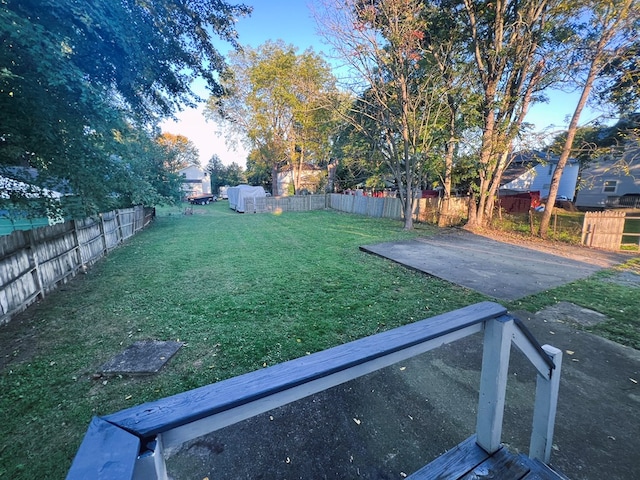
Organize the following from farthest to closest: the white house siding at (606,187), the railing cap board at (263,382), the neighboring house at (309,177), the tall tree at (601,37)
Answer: the neighboring house at (309,177)
the white house siding at (606,187)
the tall tree at (601,37)
the railing cap board at (263,382)

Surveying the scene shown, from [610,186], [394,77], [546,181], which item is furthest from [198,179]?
[610,186]

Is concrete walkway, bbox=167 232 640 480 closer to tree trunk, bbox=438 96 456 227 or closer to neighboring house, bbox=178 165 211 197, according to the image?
Result: tree trunk, bbox=438 96 456 227

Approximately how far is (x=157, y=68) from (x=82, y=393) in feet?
20.6

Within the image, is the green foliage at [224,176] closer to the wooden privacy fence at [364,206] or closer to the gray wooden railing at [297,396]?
the wooden privacy fence at [364,206]

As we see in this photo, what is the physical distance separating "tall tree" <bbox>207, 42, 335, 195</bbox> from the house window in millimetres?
19441

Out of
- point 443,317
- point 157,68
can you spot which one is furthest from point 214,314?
point 157,68

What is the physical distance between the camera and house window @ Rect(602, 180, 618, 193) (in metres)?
18.3

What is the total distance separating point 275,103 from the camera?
21.9m

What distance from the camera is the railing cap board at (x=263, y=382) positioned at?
0.73 m

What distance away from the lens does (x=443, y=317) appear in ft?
4.53

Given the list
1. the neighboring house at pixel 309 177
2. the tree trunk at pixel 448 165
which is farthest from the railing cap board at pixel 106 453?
the neighboring house at pixel 309 177

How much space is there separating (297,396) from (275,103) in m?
24.0

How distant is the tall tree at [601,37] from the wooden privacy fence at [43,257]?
1393cm

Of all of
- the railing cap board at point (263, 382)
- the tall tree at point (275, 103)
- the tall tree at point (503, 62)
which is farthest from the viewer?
the tall tree at point (275, 103)
